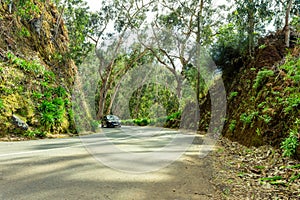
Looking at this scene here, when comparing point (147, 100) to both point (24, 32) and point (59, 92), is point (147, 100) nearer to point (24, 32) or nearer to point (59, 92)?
point (59, 92)

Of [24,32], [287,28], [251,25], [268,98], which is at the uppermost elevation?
[251,25]

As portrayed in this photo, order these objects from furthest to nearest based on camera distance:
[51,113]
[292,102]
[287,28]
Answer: [287,28] → [51,113] → [292,102]

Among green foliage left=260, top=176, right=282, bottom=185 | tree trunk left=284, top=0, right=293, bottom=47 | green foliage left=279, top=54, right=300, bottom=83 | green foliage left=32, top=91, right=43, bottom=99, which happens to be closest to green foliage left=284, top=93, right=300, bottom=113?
green foliage left=279, top=54, right=300, bottom=83

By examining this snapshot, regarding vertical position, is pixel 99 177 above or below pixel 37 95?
below

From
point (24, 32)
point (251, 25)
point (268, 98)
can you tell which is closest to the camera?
point (268, 98)

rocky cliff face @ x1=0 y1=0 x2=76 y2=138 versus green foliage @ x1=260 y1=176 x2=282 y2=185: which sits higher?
rocky cliff face @ x1=0 y1=0 x2=76 y2=138

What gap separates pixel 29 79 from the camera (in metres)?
12.3

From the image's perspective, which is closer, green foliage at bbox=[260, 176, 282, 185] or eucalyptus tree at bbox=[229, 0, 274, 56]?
green foliage at bbox=[260, 176, 282, 185]

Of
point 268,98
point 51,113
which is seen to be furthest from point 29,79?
point 268,98

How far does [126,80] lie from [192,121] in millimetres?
36105

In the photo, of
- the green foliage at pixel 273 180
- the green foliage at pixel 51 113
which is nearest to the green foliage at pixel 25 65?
the green foliage at pixel 51 113

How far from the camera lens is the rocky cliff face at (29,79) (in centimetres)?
1038

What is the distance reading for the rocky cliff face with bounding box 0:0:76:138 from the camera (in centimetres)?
1038

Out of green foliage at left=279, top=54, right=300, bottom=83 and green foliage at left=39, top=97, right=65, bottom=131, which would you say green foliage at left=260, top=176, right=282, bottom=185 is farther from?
green foliage at left=39, top=97, right=65, bottom=131
